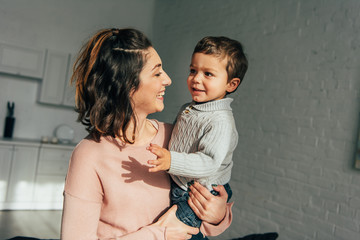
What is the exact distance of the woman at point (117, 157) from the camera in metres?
1.29

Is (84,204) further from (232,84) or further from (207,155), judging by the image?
(232,84)

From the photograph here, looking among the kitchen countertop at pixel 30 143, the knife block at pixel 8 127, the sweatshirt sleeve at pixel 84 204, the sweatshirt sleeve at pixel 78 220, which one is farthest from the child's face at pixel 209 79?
the knife block at pixel 8 127

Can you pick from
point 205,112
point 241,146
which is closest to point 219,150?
point 205,112

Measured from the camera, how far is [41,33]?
18.0 ft

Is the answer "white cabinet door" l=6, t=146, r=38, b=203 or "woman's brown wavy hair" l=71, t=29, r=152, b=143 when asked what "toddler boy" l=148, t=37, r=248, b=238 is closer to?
"woman's brown wavy hair" l=71, t=29, r=152, b=143

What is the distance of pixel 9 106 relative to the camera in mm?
5230

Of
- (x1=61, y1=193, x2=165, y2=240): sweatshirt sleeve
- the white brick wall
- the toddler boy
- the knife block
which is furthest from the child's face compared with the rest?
the knife block

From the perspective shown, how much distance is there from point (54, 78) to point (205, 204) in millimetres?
4515

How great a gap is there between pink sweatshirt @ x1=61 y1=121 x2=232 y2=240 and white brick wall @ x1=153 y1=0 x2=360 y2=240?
6.88 feet

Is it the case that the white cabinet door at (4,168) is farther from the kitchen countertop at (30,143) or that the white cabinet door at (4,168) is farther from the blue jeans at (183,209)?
the blue jeans at (183,209)

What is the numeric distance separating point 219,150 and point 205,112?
0.23 meters

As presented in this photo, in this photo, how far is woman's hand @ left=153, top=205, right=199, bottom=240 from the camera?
1351 mm

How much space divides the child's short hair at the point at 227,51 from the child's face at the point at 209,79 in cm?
2

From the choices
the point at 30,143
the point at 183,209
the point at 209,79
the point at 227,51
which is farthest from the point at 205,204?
the point at 30,143
